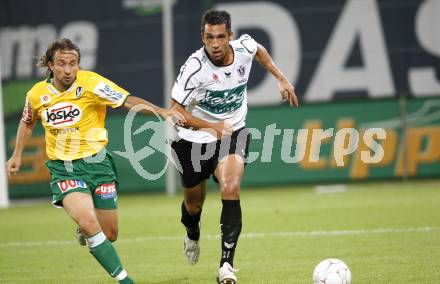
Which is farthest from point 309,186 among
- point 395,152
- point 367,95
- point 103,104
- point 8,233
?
point 103,104

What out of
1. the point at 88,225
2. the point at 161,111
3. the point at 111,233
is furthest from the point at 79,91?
the point at 111,233

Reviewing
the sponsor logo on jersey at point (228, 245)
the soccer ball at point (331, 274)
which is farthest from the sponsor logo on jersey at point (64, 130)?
the soccer ball at point (331, 274)

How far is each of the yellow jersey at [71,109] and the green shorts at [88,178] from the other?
7 centimetres

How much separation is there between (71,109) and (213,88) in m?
1.29

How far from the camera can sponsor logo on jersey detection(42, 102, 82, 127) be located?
7.73 m

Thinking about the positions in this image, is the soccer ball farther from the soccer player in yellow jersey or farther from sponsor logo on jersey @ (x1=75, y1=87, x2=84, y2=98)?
sponsor logo on jersey @ (x1=75, y1=87, x2=84, y2=98)

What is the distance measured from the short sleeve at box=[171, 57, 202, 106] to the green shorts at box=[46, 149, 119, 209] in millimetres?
865

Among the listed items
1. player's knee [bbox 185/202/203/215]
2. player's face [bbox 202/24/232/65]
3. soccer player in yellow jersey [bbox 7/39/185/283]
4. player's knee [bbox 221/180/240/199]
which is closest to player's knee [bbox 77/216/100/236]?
soccer player in yellow jersey [bbox 7/39/185/283]

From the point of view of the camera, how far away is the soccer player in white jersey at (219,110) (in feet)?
25.1

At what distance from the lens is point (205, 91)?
800 cm

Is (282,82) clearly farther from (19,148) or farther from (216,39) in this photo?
(19,148)

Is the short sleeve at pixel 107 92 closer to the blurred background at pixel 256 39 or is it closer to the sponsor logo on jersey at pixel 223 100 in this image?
the sponsor logo on jersey at pixel 223 100

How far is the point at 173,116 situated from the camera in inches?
290

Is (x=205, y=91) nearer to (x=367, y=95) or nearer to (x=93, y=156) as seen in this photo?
(x=93, y=156)
